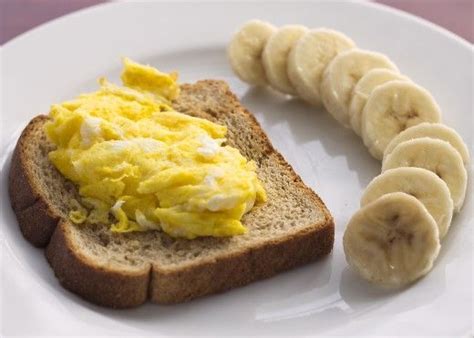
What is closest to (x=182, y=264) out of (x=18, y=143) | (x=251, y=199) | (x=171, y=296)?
(x=171, y=296)

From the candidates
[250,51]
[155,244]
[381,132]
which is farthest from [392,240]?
[250,51]

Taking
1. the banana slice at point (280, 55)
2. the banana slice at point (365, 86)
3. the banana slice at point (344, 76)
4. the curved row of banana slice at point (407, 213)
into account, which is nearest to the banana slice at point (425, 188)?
the curved row of banana slice at point (407, 213)

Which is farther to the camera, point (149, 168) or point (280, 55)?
point (280, 55)

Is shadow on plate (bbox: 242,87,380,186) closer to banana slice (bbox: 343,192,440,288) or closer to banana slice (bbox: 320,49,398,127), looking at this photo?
banana slice (bbox: 320,49,398,127)

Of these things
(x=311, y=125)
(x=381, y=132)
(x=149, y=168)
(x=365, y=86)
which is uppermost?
(x=149, y=168)

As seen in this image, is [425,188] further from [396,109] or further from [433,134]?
[396,109]

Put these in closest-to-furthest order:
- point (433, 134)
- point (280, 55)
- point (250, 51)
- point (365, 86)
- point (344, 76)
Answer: point (433, 134) < point (365, 86) < point (344, 76) < point (280, 55) < point (250, 51)

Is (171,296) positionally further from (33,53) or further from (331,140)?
(33,53)
